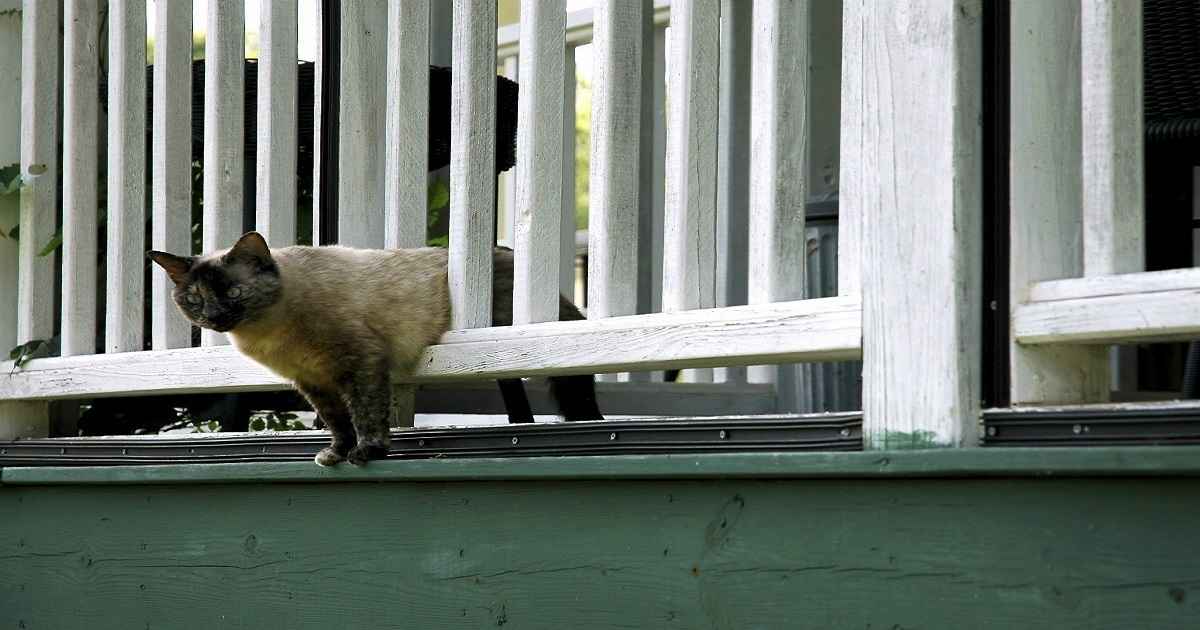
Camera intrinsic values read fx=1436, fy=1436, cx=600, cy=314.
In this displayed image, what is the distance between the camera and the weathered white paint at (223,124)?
3590mm

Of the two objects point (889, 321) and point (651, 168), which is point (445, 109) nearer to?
point (651, 168)

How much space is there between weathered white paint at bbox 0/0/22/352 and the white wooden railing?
5cm

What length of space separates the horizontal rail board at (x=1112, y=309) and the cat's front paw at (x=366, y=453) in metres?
1.43

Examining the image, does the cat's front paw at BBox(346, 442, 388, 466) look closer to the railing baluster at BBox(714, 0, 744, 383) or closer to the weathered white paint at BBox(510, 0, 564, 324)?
the weathered white paint at BBox(510, 0, 564, 324)

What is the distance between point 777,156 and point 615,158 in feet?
1.34

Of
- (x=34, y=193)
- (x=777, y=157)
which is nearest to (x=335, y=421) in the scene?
(x=777, y=157)

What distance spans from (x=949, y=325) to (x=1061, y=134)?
0.40 metres

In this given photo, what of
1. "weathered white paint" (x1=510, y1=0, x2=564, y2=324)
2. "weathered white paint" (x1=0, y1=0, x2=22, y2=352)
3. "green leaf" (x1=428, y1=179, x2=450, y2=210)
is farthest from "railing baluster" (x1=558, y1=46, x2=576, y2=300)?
"weathered white paint" (x1=0, y1=0, x2=22, y2=352)

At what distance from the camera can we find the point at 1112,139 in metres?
2.18

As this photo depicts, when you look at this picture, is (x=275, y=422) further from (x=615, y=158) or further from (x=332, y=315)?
(x=615, y=158)

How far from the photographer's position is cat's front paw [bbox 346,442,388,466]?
10.1ft

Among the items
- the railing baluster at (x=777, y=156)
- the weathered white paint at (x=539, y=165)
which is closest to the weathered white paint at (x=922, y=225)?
the railing baluster at (x=777, y=156)

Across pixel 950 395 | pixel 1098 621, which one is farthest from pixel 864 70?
pixel 1098 621

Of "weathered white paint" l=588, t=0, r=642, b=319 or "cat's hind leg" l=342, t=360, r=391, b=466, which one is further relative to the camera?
"cat's hind leg" l=342, t=360, r=391, b=466
